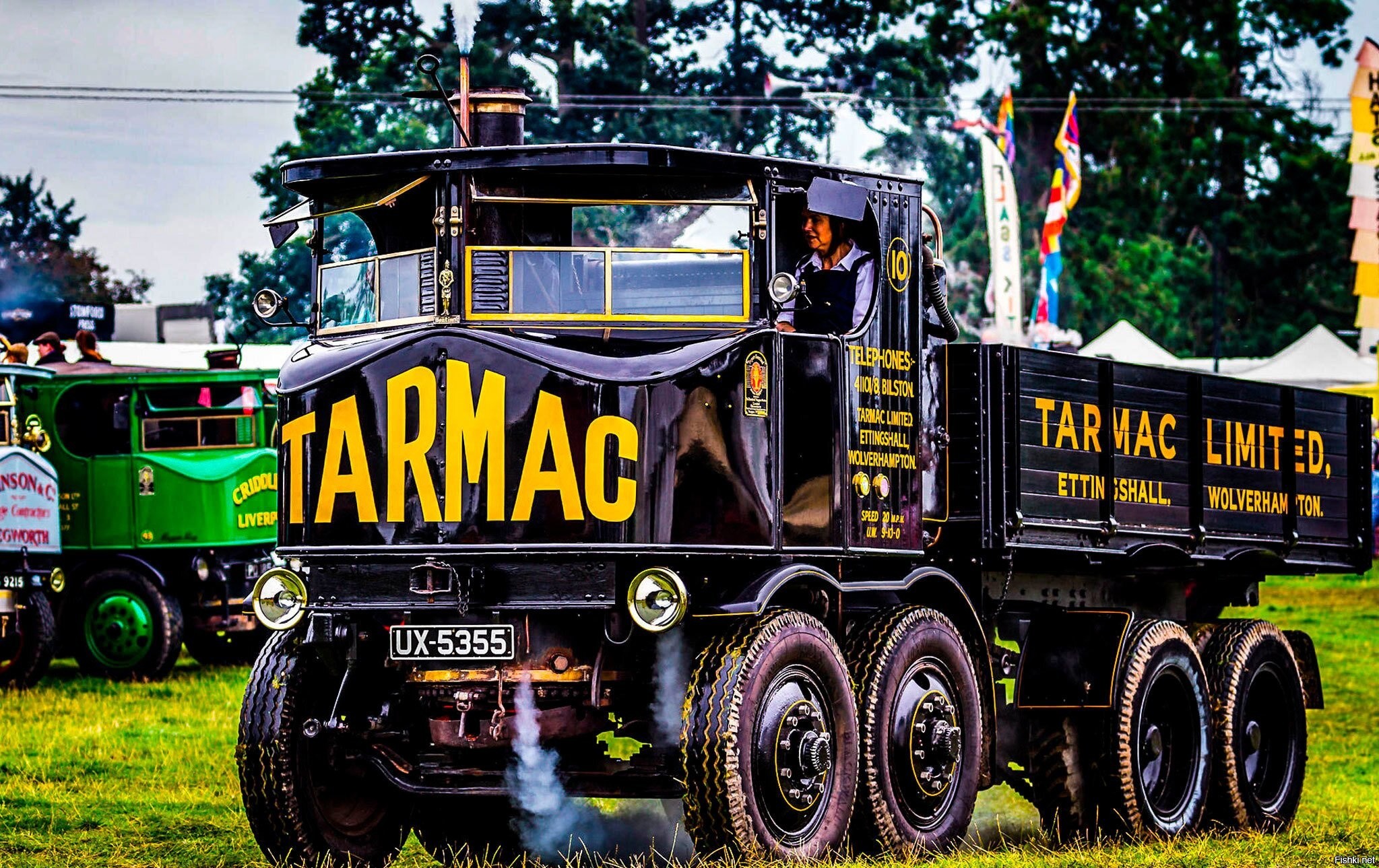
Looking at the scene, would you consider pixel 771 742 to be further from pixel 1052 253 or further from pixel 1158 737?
pixel 1052 253

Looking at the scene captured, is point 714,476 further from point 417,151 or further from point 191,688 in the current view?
point 191,688

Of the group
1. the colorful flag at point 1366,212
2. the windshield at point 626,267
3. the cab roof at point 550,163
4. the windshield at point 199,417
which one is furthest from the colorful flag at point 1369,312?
the windshield at point 626,267

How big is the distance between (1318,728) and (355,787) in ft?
35.9

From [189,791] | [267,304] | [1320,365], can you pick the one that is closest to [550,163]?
[267,304]

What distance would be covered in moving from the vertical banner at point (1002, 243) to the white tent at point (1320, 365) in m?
6.09

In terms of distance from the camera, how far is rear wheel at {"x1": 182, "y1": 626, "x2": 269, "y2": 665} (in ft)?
74.3

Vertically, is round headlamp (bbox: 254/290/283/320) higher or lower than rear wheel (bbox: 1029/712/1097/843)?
higher

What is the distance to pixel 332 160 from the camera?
1033 centimetres

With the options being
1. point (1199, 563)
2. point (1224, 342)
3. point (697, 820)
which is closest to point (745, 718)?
point (697, 820)

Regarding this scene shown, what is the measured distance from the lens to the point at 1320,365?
4544cm

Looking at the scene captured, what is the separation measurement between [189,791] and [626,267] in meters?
5.36

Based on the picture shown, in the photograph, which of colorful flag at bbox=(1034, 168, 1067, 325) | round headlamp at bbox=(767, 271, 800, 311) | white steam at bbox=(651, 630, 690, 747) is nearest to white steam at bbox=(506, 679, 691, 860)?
white steam at bbox=(651, 630, 690, 747)

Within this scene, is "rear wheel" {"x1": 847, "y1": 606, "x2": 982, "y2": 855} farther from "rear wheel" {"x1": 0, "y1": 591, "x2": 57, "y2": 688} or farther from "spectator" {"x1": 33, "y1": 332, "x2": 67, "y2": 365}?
"spectator" {"x1": 33, "y1": 332, "x2": 67, "y2": 365}

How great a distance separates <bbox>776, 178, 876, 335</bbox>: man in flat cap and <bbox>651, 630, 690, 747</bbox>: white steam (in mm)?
1506
